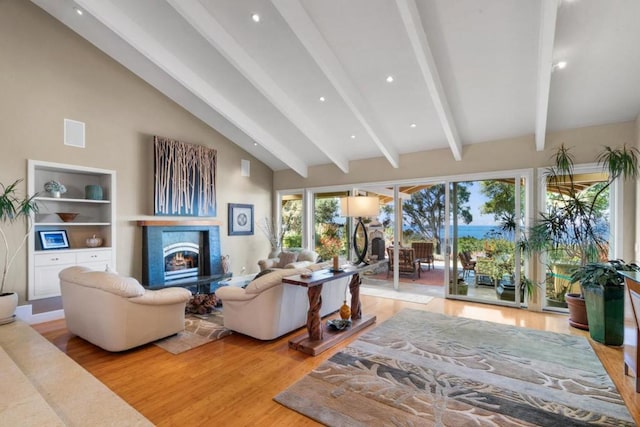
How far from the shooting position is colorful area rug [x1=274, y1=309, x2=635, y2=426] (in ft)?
7.34

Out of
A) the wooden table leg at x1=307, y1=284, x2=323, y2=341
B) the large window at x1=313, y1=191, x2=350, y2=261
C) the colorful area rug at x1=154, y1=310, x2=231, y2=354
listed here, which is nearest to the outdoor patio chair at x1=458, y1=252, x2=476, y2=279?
the large window at x1=313, y1=191, x2=350, y2=261

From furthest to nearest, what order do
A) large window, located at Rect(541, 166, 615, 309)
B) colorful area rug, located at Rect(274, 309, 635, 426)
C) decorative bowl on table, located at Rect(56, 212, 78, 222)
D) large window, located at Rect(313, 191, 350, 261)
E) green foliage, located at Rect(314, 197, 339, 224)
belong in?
green foliage, located at Rect(314, 197, 339, 224) → large window, located at Rect(313, 191, 350, 261) → decorative bowl on table, located at Rect(56, 212, 78, 222) → large window, located at Rect(541, 166, 615, 309) → colorful area rug, located at Rect(274, 309, 635, 426)

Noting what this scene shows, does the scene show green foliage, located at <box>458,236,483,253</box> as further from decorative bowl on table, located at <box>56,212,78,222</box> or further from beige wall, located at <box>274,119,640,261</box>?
decorative bowl on table, located at <box>56,212,78,222</box>

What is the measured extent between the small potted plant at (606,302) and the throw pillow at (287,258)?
4726mm

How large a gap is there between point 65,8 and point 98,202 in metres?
2.80

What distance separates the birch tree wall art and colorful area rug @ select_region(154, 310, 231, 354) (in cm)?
235

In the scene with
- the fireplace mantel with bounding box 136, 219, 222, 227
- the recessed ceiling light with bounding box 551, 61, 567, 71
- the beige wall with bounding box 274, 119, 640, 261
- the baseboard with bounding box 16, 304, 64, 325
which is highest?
the recessed ceiling light with bounding box 551, 61, 567, 71

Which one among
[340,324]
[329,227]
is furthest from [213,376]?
[329,227]

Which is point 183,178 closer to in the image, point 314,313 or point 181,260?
point 181,260

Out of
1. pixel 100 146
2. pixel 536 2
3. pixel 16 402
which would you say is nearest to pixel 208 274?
pixel 100 146

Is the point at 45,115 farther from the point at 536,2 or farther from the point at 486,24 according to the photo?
the point at 536,2

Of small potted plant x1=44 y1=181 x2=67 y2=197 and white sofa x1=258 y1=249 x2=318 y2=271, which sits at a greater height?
small potted plant x1=44 y1=181 x2=67 y2=197

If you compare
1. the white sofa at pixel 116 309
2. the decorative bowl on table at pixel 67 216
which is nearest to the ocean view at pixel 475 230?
the white sofa at pixel 116 309

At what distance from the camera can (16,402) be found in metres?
1.95
